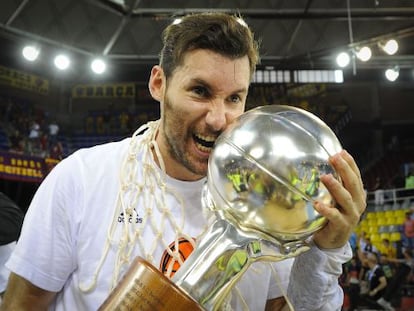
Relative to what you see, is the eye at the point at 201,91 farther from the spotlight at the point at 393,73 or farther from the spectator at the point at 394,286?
the spotlight at the point at 393,73

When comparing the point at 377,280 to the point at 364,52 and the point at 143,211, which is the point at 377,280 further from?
the point at 143,211

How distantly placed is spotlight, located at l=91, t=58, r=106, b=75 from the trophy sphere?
10126 millimetres

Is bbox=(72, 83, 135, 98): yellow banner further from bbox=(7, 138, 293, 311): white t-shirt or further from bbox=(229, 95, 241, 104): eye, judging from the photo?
bbox=(229, 95, 241, 104): eye

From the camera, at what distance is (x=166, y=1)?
8.98 m

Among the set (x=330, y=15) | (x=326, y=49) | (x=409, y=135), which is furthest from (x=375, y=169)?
(x=330, y=15)

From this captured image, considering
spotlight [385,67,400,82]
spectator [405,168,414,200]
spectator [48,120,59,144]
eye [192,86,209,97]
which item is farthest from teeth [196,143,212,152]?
spectator [48,120,59,144]

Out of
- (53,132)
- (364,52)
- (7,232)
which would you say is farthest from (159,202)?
(53,132)

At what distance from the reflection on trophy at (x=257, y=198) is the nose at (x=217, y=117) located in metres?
0.15

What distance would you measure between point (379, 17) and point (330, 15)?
838 mm

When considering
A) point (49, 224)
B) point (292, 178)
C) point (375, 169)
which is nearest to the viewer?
point (292, 178)

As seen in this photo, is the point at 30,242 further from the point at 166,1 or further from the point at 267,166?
the point at 166,1

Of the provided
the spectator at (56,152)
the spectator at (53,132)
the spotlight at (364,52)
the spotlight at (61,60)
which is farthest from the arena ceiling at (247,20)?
the spectator at (53,132)

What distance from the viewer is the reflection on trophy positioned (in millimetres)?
732

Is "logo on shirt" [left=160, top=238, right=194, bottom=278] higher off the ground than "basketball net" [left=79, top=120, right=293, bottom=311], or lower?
lower
